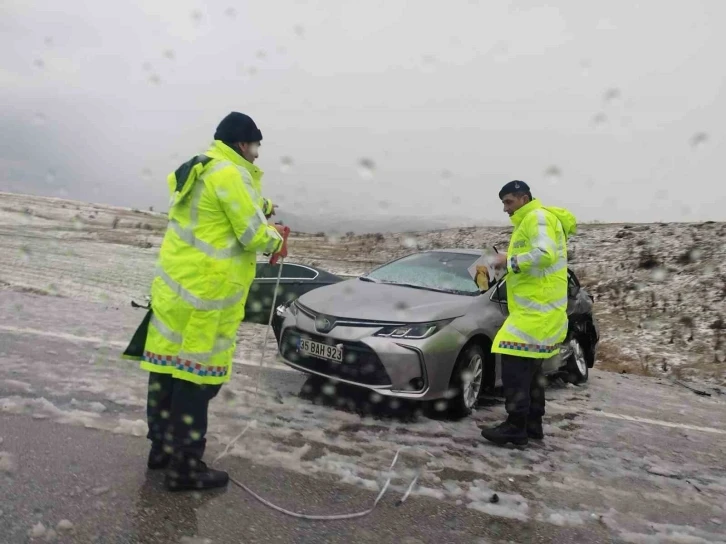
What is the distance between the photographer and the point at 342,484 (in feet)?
11.1

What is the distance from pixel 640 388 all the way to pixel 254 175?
20.9ft

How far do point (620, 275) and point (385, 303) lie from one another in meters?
13.3

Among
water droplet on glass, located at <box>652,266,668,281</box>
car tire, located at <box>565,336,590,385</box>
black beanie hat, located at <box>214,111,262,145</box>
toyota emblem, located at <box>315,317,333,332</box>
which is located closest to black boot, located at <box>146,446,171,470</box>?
black beanie hat, located at <box>214,111,262,145</box>

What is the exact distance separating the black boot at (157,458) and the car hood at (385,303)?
6.46ft

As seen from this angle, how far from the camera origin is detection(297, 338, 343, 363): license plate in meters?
4.79

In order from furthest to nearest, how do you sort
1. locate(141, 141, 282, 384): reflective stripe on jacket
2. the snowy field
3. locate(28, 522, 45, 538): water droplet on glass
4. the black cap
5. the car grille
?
the car grille → the black cap → the snowy field → locate(141, 141, 282, 384): reflective stripe on jacket → locate(28, 522, 45, 538): water droplet on glass

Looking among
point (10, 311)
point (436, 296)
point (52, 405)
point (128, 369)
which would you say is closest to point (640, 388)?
point (436, 296)

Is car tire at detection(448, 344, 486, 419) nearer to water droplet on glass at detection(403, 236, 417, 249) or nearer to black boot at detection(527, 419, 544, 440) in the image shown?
black boot at detection(527, 419, 544, 440)

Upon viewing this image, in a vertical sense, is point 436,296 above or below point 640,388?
above

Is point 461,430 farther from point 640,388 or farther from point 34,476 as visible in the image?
point 640,388

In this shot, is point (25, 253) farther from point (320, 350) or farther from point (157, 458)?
point (157, 458)

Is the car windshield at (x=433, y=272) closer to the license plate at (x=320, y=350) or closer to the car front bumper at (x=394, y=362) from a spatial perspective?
the car front bumper at (x=394, y=362)

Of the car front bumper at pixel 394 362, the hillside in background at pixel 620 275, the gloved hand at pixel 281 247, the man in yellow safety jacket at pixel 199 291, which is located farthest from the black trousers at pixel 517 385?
the hillside in background at pixel 620 275

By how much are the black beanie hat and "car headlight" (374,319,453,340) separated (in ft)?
6.64
